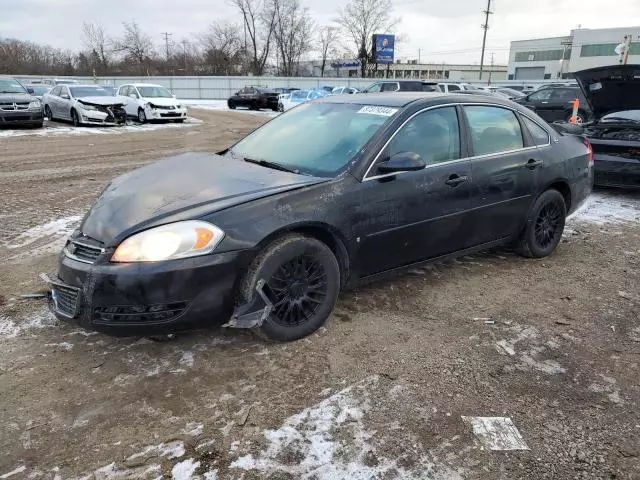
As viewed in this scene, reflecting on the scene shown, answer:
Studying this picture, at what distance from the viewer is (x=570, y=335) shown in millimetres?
3469

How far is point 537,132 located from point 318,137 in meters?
2.28

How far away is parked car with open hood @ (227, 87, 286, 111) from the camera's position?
29.9 meters

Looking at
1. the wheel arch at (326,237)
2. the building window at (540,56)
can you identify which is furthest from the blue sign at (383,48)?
the wheel arch at (326,237)

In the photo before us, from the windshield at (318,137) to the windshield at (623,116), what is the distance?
5948 millimetres

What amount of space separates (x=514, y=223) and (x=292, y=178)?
7.55ft

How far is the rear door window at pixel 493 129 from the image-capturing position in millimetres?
4152

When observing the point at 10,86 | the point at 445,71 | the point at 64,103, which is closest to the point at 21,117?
the point at 10,86

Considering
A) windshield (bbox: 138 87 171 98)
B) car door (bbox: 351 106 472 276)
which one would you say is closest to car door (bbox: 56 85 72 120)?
windshield (bbox: 138 87 171 98)

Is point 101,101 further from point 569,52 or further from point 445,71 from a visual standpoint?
point 445,71

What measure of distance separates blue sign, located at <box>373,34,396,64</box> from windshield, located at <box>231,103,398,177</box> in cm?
5898

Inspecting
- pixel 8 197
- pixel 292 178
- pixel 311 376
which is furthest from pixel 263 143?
pixel 8 197

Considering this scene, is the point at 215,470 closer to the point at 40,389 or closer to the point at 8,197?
the point at 40,389

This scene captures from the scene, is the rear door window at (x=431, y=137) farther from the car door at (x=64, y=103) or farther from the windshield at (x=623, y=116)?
the car door at (x=64, y=103)

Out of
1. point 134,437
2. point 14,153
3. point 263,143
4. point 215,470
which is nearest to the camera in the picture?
point 215,470
